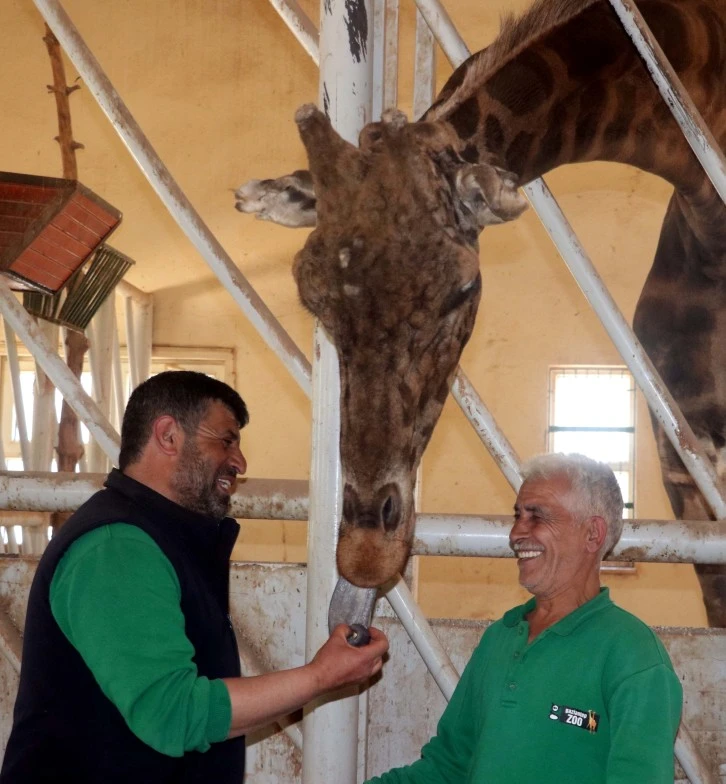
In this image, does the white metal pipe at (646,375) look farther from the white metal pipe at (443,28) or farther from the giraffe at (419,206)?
the white metal pipe at (443,28)

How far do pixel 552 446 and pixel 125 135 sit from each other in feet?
15.3

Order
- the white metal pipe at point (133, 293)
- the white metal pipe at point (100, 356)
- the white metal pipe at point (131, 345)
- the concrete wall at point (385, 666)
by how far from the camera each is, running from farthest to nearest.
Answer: the white metal pipe at point (133, 293), the white metal pipe at point (131, 345), the white metal pipe at point (100, 356), the concrete wall at point (385, 666)

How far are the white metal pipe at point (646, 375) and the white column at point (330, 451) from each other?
1.22ft

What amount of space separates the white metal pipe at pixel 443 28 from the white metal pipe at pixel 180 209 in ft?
1.68

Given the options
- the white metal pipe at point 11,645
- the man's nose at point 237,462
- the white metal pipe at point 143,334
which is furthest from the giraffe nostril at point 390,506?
the white metal pipe at point 143,334

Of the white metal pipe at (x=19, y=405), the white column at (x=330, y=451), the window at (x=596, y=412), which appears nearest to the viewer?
the white column at (x=330, y=451)

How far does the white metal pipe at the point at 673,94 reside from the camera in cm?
162

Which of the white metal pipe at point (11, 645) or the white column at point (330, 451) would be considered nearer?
the white column at point (330, 451)

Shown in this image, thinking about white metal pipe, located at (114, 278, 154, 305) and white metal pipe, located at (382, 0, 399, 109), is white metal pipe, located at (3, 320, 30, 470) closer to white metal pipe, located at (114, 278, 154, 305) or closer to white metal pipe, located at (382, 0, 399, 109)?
white metal pipe, located at (382, 0, 399, 109)

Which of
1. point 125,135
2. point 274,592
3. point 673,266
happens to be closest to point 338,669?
point 274,592

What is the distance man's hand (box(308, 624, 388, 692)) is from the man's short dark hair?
35 cm

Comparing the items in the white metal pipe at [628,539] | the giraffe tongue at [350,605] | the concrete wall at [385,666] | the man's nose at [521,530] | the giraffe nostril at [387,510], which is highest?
the giraffe nostril at [387,510]

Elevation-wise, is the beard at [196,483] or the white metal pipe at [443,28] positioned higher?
the white metal pipe at [443,28]

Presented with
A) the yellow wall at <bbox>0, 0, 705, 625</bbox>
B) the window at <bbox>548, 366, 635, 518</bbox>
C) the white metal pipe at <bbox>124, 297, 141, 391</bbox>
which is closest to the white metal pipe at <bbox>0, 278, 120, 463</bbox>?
the white metal pipe at <bbox>124, 297, 141, 391</bbox>
